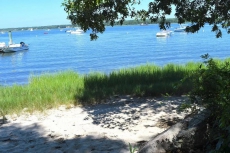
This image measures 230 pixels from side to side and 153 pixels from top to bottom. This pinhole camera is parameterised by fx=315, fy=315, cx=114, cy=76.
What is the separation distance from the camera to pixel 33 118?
7922 mm

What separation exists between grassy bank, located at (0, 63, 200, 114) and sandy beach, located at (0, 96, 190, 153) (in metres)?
0.62

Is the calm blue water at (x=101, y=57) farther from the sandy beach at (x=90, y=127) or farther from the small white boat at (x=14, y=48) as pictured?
the sandy beach at (x=90, y=127)

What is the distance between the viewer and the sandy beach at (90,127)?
5501mm

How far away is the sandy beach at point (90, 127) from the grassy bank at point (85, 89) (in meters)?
0.62

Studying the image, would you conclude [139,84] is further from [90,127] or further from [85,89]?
[90,127]

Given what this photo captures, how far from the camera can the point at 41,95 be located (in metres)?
10.1

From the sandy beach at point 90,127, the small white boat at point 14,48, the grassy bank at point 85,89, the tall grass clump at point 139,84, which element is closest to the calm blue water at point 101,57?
the small white boat at point 14,48

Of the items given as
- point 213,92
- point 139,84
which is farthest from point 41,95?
point 213,92

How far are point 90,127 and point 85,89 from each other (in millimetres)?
4199

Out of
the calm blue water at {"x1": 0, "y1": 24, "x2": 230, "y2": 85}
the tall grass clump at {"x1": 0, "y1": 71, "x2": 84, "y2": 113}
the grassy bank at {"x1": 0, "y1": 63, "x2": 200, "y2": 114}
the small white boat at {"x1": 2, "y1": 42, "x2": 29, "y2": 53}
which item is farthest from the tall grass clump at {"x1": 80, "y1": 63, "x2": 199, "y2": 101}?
the small white boat at {"x1": 2, "y1": 42, "x2": 29, "y2": 53}

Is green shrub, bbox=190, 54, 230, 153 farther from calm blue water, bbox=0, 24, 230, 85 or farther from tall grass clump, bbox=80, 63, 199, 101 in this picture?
calm blue water, bbox=0, 24, 230, 85

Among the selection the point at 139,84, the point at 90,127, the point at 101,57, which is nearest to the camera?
the point at 90,127

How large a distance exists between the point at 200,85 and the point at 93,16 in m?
5.59

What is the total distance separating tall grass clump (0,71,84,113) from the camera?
9.06m
